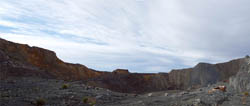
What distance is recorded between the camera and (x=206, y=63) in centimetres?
6538

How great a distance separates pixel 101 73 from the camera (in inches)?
2338

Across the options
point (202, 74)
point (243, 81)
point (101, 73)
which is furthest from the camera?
point (202, 74)

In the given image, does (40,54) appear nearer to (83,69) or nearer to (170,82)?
(83,69)

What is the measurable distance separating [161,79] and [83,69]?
24.5m

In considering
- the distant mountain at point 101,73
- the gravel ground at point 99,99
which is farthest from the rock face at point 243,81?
the distant mountain at point 101,73

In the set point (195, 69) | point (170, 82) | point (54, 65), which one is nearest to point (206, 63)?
point (195, 69)

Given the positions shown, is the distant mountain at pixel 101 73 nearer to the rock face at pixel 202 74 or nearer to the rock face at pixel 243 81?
the rock face at pixel 202 74

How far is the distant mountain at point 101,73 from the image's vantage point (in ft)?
126

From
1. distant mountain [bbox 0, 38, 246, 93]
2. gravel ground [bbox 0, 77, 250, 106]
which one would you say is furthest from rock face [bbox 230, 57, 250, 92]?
distant mountain [bbox 0, 38, 246, 93]

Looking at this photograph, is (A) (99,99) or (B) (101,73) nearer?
(A) (99,99)

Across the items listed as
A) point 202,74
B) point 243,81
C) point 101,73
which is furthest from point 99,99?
point 202,74

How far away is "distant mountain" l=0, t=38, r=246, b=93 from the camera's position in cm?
3828

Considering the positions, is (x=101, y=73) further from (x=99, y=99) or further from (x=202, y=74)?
(x=99, y=99)

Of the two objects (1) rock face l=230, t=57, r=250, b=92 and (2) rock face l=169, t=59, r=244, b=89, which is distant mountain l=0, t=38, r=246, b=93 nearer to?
(2) rock face l=169, t=59, r=244, b=89
